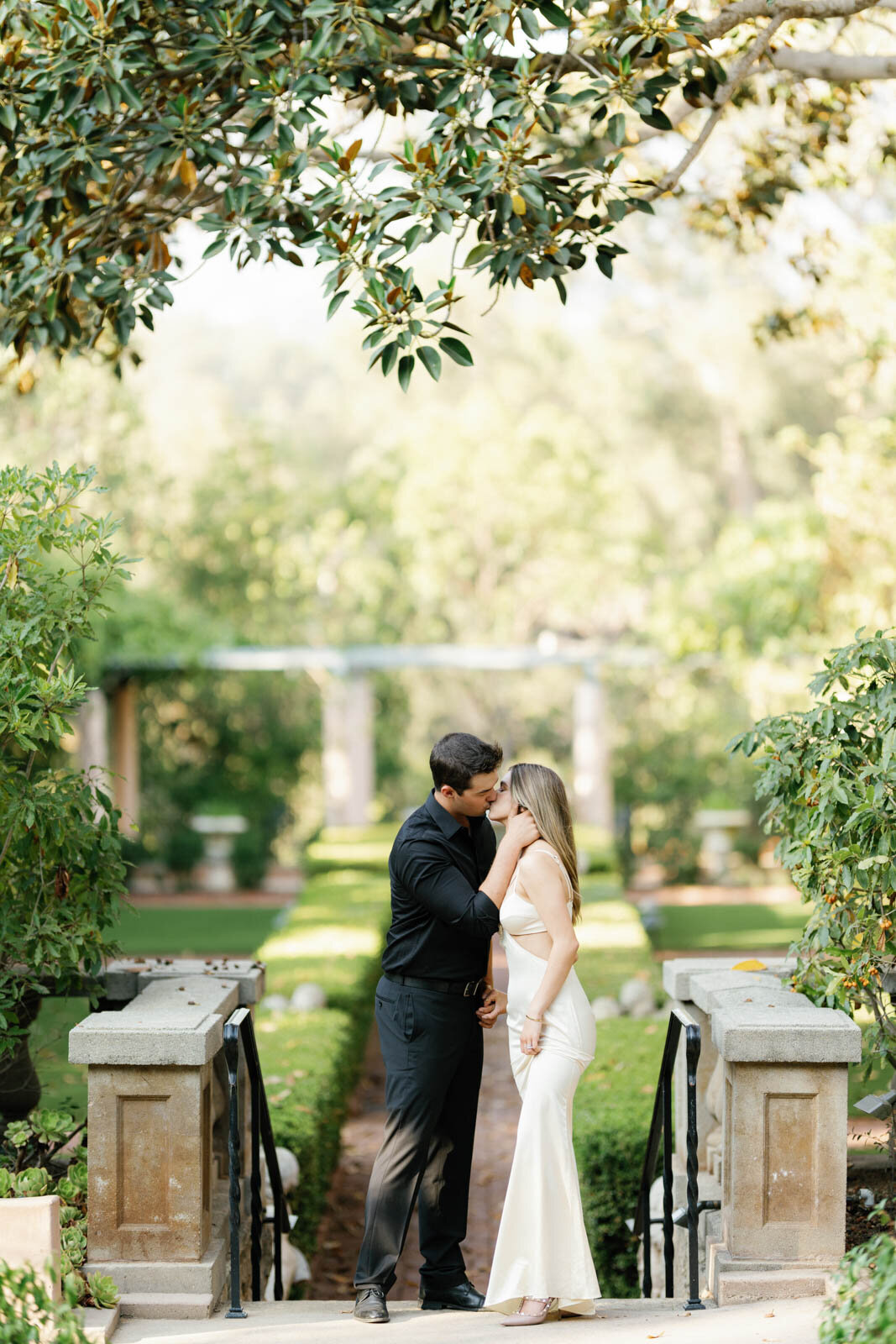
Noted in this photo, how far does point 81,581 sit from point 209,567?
1781cm

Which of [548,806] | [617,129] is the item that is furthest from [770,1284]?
[617,129]

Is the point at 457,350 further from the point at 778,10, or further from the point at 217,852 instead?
the point at 217,852

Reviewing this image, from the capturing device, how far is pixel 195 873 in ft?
63.9

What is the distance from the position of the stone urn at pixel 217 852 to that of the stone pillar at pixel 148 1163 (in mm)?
15739

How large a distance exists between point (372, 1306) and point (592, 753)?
14800 millimetres

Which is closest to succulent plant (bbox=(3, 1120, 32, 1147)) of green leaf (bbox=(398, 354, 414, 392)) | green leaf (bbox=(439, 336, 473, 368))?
green leaf (bbox=(398, 354, 414, 392))

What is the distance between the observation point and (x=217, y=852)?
19.4 metres

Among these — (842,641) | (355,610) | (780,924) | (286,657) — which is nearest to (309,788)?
(355,610)

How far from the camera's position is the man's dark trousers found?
3836mm

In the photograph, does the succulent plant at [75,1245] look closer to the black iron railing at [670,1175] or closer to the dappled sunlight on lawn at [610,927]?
the black iron railing at [670,1175]

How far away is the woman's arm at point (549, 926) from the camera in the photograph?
371 cm

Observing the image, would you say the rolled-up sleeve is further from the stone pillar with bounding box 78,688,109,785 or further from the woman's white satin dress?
the stone pillar with bounding box 78,688,109,785

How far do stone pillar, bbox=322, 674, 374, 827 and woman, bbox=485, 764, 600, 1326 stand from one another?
1487 cm

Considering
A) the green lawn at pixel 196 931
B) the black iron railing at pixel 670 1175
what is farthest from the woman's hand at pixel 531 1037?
the green lawn at pixel 196 931
